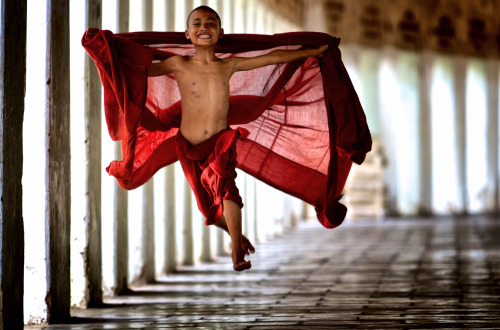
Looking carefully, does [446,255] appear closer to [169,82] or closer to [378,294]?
[378,294]

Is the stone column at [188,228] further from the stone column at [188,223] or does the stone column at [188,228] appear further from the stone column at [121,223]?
the stone column at [121,223]

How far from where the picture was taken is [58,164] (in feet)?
16.7

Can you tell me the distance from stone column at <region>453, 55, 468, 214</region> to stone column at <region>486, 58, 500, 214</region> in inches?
24.8

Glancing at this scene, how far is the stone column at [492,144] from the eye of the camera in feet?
56.9

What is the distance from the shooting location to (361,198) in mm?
15742

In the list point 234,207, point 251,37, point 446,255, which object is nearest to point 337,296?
point 234,207

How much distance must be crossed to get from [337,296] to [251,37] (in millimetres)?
1895

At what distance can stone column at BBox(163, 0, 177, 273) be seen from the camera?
7.51m

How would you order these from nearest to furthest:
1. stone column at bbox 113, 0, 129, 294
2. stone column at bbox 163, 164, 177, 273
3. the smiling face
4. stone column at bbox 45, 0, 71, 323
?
1. the smiling face
2. stone column at bbox 45, 0, 71, 323
3. stone column at bbox 113, 0, 129, 294
4. stone column at bbox 163, 164, 177, 273

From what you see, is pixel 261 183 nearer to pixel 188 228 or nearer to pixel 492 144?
pixel 188 228

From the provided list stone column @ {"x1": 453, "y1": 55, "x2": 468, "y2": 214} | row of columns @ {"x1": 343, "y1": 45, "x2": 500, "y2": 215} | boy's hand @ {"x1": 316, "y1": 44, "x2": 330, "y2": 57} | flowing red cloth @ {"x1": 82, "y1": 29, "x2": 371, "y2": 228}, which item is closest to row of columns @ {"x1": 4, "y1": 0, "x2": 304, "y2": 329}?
flowing red cloth @ {"x1": 82, "y1": 29, "x2": 371, "y2": 228}

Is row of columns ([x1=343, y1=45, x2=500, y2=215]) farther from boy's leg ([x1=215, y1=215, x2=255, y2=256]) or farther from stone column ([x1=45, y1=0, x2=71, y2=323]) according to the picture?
boy's leg ([x1=215, y1=215, x2=255, y2=256])

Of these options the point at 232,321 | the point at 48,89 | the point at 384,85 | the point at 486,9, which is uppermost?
the point at 486,9

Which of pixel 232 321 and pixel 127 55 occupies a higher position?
pixel 127 55
